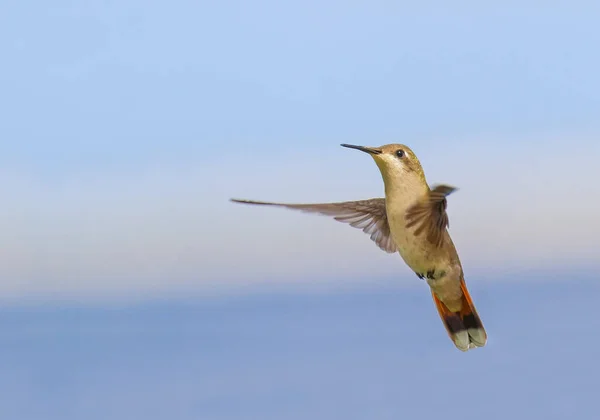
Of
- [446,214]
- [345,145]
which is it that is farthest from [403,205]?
[345,145]

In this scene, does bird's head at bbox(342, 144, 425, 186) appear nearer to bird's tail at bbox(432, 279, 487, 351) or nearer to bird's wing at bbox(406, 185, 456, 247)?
bird's wing at bbox(406, 185, 456, 247)

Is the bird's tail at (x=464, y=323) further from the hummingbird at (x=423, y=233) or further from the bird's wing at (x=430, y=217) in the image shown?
the bird's wing at (x=430, y=217)

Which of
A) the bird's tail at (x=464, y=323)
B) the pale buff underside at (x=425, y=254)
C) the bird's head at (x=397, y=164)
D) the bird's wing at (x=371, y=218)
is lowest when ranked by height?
the bird's tail at (x=464, y=323)

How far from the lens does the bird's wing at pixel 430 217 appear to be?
1504mm

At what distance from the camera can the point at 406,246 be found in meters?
1.67

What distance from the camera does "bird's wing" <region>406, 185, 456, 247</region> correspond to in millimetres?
1504

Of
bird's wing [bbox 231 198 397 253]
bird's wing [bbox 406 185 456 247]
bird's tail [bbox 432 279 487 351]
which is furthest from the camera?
bird's wing [bbox 231 198 397 253]

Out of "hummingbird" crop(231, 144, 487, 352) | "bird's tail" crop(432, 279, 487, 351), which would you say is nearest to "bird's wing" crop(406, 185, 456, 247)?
"hummingbird" crop(231, 144, 487, 352)

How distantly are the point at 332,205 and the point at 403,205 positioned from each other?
0.25 metres

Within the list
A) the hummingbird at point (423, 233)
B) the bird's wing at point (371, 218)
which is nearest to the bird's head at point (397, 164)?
the hummingbird at point (423, 233)

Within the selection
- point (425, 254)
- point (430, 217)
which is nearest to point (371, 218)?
point (425, 254)

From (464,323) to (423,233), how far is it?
0.27m

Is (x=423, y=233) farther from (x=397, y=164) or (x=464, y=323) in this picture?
(x=464, y=323)

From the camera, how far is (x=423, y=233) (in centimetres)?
164
